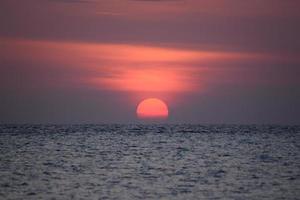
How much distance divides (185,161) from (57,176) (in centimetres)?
1652

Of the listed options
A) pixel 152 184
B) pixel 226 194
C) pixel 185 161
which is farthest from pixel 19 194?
pixel 185 161

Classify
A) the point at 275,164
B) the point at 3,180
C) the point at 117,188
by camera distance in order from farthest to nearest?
the point at 275,164, the point at 3,180, the point at 117,188

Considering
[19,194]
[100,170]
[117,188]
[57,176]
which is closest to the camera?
[19,194]

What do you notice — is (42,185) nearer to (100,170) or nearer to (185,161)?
(100,170)

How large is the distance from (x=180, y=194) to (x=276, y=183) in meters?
7.55

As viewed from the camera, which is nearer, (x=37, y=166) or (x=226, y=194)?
(x=226, y=194)

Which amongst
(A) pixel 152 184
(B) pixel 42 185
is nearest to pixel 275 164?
(A) pixel 152 184

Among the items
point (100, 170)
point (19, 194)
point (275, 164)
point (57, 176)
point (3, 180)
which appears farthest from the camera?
point (275, 164)

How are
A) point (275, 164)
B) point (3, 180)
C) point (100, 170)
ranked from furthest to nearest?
point (275, 164), point (100, 170), point (3, 180)

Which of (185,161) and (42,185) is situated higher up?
(185,161)

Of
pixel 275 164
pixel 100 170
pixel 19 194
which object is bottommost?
pixel 19 194

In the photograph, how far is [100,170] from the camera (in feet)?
165

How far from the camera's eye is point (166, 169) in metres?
51.4

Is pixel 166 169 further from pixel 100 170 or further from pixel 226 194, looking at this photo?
pixel 226 194
